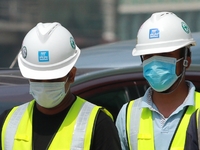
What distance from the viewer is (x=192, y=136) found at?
3.03m

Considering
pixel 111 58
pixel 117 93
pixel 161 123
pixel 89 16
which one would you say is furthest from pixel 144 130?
pixel 89 16

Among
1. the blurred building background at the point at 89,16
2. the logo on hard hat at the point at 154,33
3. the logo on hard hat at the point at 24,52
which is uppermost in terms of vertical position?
the logo on hard hat at the point at 154,33

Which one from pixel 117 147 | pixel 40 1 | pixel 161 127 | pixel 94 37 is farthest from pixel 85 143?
pixel 40 1

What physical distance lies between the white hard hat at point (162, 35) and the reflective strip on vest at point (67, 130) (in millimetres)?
416

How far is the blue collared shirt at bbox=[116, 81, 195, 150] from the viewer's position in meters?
3.16

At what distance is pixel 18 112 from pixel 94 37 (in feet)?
66.4

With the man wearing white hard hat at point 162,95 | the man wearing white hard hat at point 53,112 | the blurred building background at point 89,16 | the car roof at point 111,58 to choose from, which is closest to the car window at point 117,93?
the car roof at point 111,58

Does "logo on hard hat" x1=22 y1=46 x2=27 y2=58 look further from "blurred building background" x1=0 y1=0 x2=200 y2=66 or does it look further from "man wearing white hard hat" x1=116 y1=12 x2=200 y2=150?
"blurred building background" x1=0 y1=0 x2=200 y2=66

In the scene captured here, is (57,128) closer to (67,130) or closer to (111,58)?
(67,130)

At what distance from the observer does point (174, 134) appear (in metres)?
3.14

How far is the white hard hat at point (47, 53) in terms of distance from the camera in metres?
3.13

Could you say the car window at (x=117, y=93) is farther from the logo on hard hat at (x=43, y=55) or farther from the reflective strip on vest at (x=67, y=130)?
the logo on hard hat at (x=43, y=55)

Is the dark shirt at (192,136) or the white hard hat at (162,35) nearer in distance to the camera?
Answer: the dark shirt at (192,136)

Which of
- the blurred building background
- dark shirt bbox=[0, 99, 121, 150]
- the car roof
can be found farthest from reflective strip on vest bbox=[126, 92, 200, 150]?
the blurred building background
